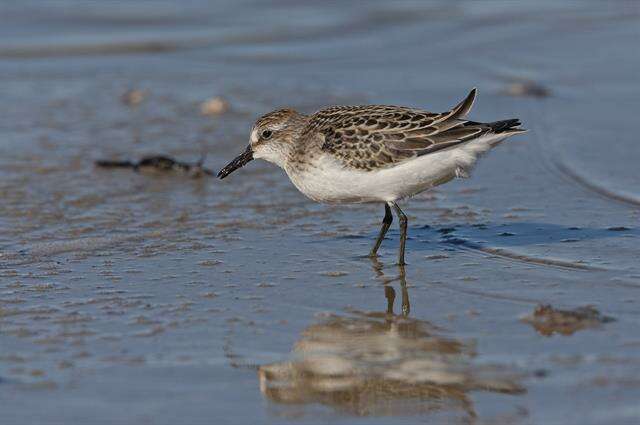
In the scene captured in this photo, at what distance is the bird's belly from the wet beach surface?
0.42 metres

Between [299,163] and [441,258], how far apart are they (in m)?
1.15

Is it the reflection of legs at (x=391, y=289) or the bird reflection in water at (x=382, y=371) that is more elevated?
the reflection of legs at (x=391, y=289)

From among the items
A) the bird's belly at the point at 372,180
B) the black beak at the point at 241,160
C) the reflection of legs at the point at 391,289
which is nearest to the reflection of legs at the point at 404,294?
the reflection of legs at the point at 391,289

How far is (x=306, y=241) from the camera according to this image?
802cm

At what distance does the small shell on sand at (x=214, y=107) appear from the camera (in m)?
11.7

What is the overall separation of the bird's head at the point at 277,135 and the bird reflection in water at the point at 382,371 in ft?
6.60

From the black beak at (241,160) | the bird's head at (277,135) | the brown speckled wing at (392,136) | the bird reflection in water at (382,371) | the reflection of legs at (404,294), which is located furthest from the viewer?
the black beak at (241,160)

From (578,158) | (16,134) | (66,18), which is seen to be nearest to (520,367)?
(578,158)

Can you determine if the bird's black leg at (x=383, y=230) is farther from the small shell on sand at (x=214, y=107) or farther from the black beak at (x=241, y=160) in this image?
the small shell on sand at (x=214, y=107)

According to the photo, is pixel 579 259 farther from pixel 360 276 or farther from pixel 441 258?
pixel 360 276

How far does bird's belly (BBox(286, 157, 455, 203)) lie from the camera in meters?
7.51

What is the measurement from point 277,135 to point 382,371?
2974mm

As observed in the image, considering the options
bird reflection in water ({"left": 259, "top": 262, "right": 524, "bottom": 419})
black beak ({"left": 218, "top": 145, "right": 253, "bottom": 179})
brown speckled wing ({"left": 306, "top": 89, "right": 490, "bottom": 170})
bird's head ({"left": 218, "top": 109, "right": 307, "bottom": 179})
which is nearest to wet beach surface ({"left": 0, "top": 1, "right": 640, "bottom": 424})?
bird reflection in water ({"left": 259, "top": 262, "right": 524, "bottom": 419})

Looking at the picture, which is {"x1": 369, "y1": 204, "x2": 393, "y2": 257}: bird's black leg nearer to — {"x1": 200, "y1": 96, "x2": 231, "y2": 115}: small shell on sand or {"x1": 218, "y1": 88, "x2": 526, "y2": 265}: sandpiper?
{"x1": 218, "y1": 88, "x2": 526, "y2": 265}: sandpiper
